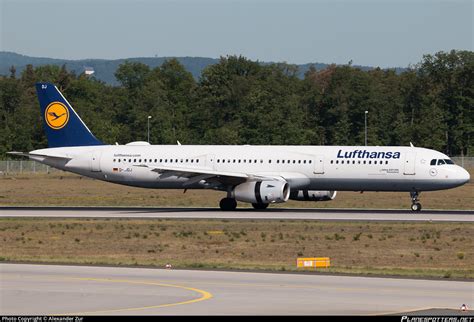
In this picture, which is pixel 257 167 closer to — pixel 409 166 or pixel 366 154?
pixel 366 154

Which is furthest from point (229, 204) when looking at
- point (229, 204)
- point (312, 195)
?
point (312, 195)

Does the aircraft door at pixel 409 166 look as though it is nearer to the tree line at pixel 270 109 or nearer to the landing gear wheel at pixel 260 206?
the landing gear wheel at pixel 260 206

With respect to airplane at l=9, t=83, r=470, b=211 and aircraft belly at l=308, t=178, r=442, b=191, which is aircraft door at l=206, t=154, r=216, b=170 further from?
aircraft belly at l=308, t=178, r=442, b=191

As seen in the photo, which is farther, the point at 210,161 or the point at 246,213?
the point at 210,161

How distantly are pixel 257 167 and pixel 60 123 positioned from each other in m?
14.4

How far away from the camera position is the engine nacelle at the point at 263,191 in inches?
2392

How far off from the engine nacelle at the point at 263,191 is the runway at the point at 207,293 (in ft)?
89.2

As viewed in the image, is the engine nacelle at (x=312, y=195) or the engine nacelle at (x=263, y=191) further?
the engine nacelle at (x=312, y=195)

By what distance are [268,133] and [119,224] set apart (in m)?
83.8

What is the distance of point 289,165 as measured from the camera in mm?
63531

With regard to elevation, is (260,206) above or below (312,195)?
A: below

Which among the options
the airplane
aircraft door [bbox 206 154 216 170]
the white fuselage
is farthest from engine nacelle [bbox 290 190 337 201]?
aircraft door [bbox 206 154 216 170]

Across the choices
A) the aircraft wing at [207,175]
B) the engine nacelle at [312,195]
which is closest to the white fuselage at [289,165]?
the aircraft wing at [207,175]

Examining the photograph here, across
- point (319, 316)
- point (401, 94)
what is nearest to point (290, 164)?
point (319, 316)
